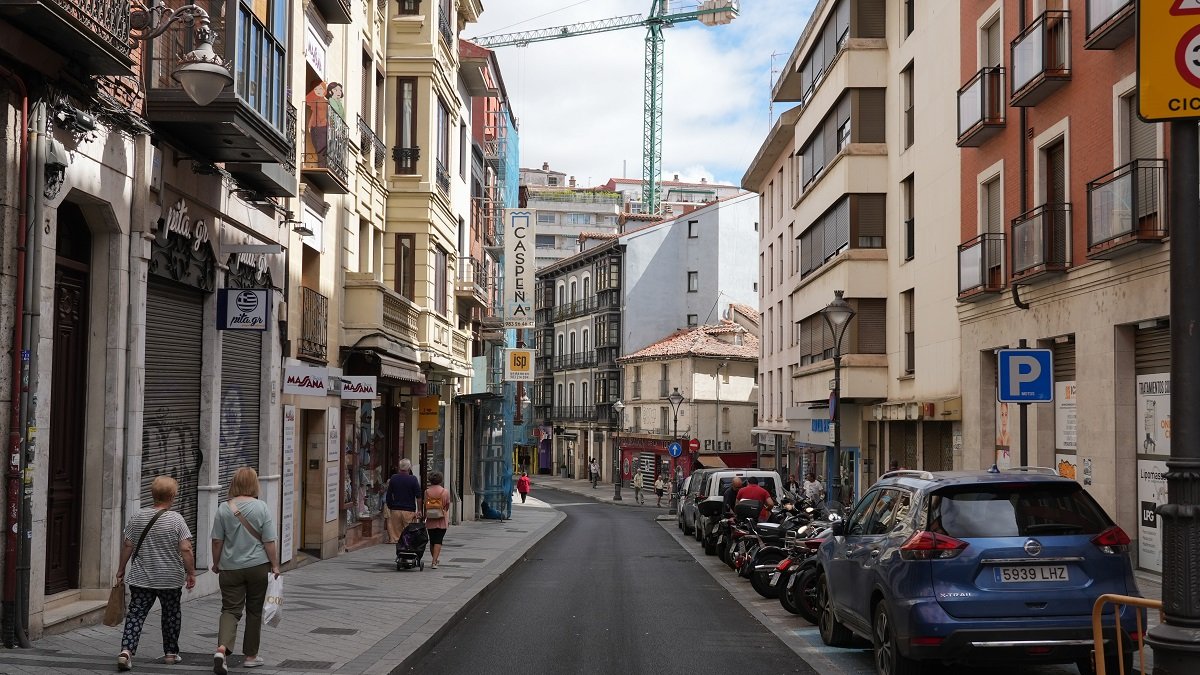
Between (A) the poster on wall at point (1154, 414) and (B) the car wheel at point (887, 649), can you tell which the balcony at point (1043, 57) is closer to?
(A) the poster on wall at point (1154, 414)

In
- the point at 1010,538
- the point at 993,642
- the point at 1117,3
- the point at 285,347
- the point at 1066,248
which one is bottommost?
the point at 993,642

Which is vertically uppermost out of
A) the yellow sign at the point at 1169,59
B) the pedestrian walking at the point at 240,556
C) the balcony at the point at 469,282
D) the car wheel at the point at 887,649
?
the balcony at the point at 469,282

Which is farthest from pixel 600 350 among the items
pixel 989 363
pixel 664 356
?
pixel 989 363

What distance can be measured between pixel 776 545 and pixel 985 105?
9.37 metres

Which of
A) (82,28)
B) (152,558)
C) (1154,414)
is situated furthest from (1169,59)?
(1154,414)

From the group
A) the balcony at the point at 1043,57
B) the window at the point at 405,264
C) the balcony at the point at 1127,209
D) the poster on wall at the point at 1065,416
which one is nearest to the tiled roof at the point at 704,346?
the window at the point at 405,264

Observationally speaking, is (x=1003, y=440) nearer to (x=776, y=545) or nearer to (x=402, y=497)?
(x=776, y=545)

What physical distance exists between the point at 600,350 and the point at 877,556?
70.6m

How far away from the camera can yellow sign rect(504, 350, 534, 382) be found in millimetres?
42656

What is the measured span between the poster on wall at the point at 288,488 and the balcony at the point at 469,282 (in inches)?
629

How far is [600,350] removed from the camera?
264 feet

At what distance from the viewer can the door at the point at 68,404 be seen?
1127 cm

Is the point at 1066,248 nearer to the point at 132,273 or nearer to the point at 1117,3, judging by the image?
the point at 1117,3

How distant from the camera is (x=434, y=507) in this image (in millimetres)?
19375
